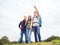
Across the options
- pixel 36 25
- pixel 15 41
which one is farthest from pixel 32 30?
pixel 15 41

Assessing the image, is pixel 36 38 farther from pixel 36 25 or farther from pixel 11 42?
pixel 11 42

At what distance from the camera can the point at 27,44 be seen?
1320 cm

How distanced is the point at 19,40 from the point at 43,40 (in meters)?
1.52

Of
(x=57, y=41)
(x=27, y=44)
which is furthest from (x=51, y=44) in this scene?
(x=27, y=44)

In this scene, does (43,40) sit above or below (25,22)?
below

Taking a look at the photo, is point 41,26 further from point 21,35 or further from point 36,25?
point 21,35

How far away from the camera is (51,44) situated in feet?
42.6

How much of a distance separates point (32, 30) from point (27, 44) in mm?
1074

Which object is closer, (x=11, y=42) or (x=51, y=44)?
(x=51, y=44)

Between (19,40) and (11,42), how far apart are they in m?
0.59

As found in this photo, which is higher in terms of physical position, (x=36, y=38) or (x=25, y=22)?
(x=25, y=22)

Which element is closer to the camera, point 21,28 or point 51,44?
point 51,44

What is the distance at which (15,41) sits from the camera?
14227 millimetres

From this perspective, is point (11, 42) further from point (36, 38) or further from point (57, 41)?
point (57, 41)
